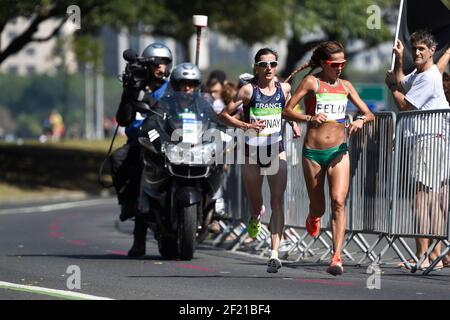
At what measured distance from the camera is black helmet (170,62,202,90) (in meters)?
13.4

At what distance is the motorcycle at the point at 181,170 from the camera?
12977 mm

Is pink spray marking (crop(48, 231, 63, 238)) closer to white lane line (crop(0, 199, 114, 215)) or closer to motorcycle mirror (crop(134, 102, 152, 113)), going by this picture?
motorcycle mirror (crop(134, 102, 152, 113))

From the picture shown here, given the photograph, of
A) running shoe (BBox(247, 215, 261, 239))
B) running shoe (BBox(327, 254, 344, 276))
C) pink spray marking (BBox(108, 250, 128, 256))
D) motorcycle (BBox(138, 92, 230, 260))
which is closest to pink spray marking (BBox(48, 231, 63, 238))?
pink spray marking (BBox(108, 250, 128, 256))

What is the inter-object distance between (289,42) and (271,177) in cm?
3535

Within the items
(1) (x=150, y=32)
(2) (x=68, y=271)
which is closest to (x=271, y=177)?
(2) (x=68, y=271)

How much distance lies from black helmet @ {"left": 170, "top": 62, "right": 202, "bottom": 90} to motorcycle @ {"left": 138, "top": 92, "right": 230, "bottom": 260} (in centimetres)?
13

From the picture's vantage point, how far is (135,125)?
14109 millimetres

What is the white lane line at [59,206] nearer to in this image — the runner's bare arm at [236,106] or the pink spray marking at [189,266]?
the pink spray marking at [189,266]

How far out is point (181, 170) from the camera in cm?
1303

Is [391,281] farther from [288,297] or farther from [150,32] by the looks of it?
[150,32]

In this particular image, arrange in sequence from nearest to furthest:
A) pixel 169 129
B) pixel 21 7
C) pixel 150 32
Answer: pixel 169 129
pixel 21 7
pixel 150 32

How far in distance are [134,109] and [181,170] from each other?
108cm

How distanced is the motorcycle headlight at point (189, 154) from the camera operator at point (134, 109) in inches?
31.3
